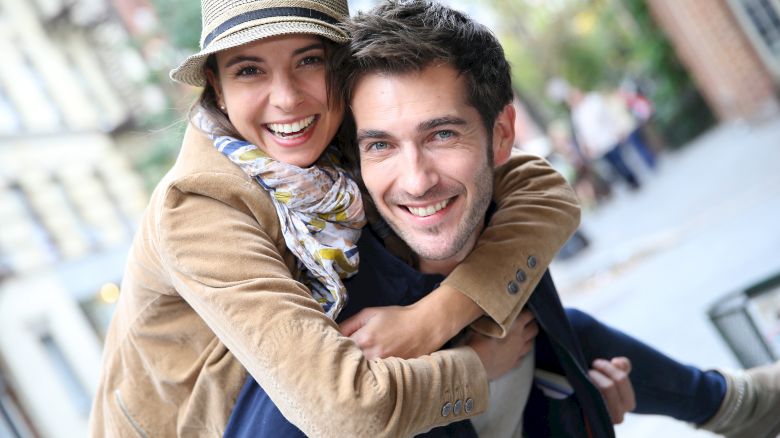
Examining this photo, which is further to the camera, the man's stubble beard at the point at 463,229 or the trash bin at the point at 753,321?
the trash bin at the point at 753,321

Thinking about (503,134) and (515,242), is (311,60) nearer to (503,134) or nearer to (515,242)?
(503,134)

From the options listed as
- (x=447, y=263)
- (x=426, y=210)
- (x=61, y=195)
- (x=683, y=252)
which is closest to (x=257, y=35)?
(x=426, y=210)

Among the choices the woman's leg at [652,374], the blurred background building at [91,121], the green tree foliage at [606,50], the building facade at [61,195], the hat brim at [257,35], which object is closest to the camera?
the hat brim at [257,35]

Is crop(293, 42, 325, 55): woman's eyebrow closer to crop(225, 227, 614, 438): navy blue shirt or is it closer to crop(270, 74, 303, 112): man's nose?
crop(270, 74, 303, 112): man's nose

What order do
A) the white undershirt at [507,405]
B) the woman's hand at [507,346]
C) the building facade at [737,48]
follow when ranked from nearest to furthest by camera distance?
the woman's hand at [507,346] < the white undershirt at [507,405] < the building facade at [737,48]

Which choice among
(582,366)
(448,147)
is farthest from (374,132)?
(582,366)

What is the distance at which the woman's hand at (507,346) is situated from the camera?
8.25 feet

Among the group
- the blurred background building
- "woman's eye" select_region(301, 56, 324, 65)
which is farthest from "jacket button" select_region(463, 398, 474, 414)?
the blurred background building

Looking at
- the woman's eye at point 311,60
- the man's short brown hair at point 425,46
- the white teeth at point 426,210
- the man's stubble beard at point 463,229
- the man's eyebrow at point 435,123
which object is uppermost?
the woman's eye at point 311,60

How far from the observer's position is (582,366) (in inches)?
110

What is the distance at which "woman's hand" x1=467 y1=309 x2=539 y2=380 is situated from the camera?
2.51 m

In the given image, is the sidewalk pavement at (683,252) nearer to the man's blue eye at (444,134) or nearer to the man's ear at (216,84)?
the man's blue eye at (444,134)

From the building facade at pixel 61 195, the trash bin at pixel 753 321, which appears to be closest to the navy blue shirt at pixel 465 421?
the trash bin at pixel 753 321

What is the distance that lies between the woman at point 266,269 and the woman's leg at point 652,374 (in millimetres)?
561
